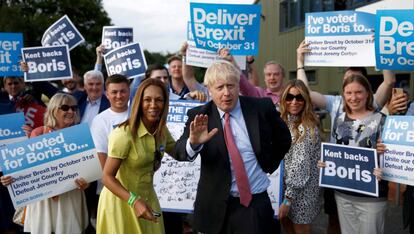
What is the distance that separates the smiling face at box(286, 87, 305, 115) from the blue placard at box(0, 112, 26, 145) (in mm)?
2917

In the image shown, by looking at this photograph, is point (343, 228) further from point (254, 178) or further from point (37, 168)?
point (37, 168)

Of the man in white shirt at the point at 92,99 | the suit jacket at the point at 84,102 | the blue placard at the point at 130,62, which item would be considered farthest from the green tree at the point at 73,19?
the man in white shirt at the point at 92,99

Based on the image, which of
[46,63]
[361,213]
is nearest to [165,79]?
[46,63]

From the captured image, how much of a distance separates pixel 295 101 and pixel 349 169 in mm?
817

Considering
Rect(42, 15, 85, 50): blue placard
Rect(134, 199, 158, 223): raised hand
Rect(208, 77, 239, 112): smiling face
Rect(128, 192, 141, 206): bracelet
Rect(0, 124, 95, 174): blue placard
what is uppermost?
Rect(42, 15, 85, 50): blue placard

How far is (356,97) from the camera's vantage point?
379 centimetres

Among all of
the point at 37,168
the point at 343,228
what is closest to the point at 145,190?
the point at 37,168

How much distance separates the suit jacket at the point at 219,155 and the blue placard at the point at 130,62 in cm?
312

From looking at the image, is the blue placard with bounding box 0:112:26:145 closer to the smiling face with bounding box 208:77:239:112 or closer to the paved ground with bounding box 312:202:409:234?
the smiling face with bounding box 208:77:239:112

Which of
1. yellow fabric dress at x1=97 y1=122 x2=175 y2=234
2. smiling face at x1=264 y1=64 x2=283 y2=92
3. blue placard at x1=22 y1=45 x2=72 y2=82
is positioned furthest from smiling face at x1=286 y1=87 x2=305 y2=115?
blue placard at x1=22 y1=45 x2=72 y2=82

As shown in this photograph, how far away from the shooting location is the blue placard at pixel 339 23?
15.3 feet

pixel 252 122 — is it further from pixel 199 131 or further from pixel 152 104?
pixel 152 104

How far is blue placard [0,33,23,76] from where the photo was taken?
→ 19.3 feet

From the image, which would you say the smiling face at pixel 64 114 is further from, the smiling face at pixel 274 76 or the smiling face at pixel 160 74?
the smiling face at pixel 274 76
